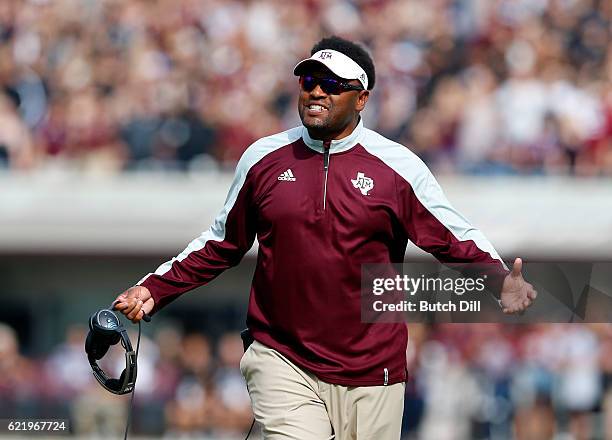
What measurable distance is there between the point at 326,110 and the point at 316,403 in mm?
1160

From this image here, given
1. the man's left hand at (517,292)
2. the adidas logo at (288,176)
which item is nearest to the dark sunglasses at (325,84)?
the adidas logo at (288,176)

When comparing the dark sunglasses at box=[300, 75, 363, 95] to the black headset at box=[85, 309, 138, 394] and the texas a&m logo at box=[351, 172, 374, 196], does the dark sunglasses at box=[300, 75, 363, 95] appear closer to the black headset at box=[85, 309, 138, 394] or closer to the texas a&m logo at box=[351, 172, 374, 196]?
the texas a&m logo at box=[351, 172, 374, 196]

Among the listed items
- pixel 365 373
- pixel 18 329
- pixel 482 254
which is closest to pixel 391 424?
pixel 365 373

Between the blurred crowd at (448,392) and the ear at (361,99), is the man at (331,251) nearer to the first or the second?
the ear at (361,99)

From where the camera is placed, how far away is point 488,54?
1366 cm

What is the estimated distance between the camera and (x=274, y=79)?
13.8 m

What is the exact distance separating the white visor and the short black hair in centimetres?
3

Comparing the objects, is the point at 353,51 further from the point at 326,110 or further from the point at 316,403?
the point at 316,403

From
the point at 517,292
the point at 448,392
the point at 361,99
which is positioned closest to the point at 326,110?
the point at 361,99

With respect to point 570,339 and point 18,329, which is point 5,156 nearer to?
point 18,329

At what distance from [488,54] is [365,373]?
8624 millimetres

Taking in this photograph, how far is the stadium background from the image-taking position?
40.5 ft

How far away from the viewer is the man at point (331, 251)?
213 inches

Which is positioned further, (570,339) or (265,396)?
(570,339)
